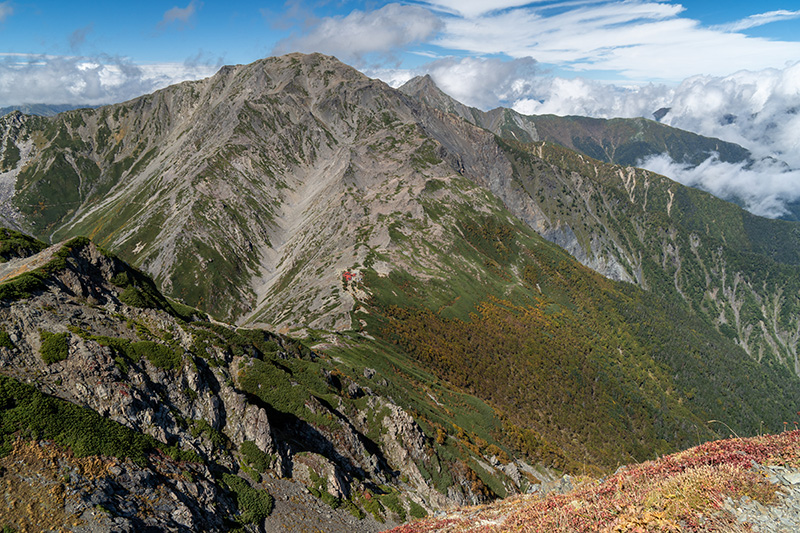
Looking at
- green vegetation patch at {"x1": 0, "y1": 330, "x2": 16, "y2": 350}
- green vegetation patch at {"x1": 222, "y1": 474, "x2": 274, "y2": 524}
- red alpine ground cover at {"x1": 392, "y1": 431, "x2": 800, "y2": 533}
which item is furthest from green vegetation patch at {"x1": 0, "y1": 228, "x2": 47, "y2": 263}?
red alpine ground cover at {"x1": 392, "y1": 431, "x2": 800, "y2": 533}

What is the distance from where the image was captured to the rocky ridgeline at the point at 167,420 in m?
25.7

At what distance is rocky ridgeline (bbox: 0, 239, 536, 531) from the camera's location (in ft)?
84.4

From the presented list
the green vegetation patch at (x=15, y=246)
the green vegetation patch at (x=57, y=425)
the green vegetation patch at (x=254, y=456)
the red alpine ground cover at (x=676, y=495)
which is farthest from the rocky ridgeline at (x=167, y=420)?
the red alpine ground cover at (x=676, y=495)

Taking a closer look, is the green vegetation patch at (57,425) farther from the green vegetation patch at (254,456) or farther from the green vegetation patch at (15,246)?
the green vegetation patch at (15,246)

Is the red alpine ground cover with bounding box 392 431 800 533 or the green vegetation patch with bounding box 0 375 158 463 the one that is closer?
the red alpine ground cover with bounding box 392 431 800 533

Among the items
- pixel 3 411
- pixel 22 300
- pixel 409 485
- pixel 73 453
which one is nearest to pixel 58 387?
pixel 3 411

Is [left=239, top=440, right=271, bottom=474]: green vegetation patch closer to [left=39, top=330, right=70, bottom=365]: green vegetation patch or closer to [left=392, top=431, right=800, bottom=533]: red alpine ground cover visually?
[left=39, top=330, right=70, bottom=365]: green vegetation patch

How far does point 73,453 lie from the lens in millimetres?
26141

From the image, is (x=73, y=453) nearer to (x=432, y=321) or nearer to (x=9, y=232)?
(x=9, y=232)

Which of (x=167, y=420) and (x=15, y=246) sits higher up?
(x=15, y=246)

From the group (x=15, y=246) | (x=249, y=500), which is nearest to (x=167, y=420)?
(x=249, y=500)

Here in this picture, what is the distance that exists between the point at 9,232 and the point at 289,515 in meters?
57.0

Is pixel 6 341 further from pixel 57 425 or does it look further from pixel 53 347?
pixel 57 425

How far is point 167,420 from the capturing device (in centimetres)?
3566
